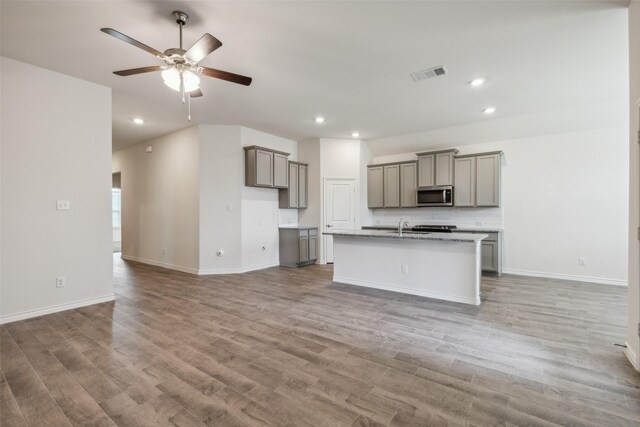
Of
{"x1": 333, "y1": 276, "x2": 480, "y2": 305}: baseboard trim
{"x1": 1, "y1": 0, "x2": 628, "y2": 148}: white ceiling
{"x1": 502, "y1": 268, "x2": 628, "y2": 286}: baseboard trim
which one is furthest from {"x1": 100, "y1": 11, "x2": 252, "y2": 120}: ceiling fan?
{"x1": 502, "y1": 268, "x2": 628, "y2": 286}: baseboard trim

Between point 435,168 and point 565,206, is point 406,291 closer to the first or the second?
point 435,168

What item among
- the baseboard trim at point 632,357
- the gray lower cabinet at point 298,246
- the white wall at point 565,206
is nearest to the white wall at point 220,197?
the gray lower cabinet at point 298,246

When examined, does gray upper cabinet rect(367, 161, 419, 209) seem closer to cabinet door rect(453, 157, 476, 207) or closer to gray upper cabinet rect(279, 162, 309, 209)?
cabinet door rect(453, 157, 476, 207)

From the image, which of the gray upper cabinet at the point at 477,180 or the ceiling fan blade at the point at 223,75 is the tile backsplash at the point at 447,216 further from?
the ceiling fan blade at the point at 223,75

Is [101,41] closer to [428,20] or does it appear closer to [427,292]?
[428,20]

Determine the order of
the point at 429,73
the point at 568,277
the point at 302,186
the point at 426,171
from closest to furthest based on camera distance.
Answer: the point at 429,73
the point at 568,277
the point at 426,171
the point at 302,186

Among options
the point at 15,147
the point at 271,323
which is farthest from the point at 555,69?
the point at 15,147

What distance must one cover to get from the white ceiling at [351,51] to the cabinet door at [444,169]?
1185 millimetres

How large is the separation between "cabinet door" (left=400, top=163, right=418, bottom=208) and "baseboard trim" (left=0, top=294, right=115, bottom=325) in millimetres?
5607

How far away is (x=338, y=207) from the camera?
676 cm

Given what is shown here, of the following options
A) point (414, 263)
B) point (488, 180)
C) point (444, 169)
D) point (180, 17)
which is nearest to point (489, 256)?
point (488, 180)

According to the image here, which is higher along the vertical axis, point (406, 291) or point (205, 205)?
point (205, 205)

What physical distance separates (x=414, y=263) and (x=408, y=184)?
2706 mm

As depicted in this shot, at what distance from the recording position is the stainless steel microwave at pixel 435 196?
584 centimetres
